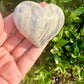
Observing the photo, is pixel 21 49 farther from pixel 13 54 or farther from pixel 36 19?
pixel 36 19

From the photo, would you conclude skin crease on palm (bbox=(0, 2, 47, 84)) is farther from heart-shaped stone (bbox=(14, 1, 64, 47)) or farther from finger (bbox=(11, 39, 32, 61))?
heart-shaped stone (bbox=(14, 1, 64, 47))

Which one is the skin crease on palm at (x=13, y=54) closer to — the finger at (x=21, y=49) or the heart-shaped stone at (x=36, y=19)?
the finger at (x=21, y=49)

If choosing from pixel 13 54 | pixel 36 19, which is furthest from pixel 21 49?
pixel 36 19

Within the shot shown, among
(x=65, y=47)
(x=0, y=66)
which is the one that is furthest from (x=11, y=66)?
(x=65, y=47)

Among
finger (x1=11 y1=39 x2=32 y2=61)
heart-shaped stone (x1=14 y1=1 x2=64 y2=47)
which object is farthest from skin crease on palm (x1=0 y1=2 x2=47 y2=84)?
heart-shaped stone (x1=14 y1=1 x2=64 y2=47)

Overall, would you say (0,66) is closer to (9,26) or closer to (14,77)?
(14,77)
